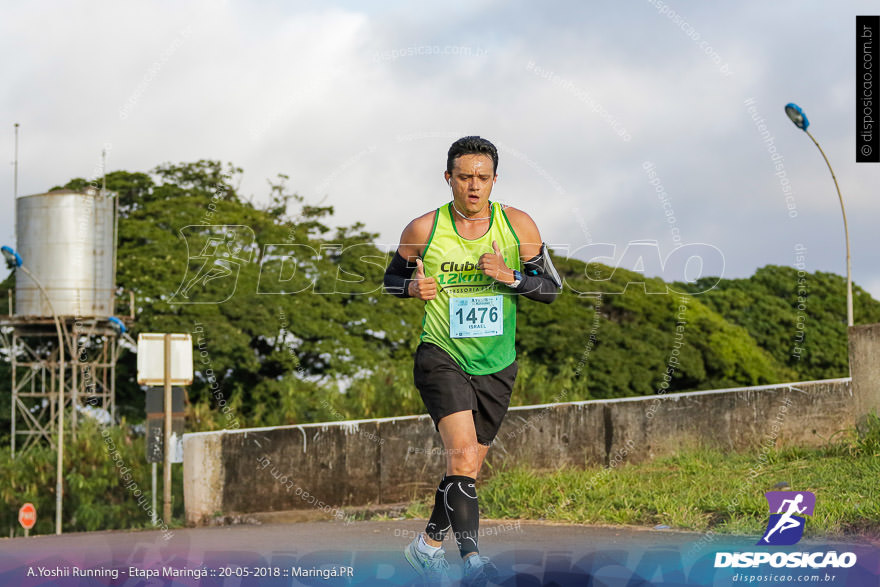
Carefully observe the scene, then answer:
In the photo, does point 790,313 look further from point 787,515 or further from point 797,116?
point 787,515

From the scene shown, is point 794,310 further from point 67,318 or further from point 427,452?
point 427,452

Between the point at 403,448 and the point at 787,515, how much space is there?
5181 millimetres

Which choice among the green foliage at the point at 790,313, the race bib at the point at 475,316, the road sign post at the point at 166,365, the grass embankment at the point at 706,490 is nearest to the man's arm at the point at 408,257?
the race bib at the point at 475,316

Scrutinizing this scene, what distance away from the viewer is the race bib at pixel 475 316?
5266 mm

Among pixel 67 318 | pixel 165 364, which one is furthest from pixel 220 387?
pixel 165 364

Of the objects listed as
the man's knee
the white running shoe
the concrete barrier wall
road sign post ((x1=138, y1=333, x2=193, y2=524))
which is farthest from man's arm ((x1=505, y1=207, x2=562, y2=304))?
road sign post ((x1=138, y1=333, x2=193, y2=524))

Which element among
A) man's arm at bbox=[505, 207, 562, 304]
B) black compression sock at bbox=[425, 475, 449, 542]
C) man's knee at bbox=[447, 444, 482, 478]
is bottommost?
black compression sock at bbox=[425, 475, 449, 542]

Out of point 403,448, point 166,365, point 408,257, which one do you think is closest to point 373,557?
point 408,257

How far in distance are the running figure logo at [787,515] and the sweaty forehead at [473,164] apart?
9.51ft

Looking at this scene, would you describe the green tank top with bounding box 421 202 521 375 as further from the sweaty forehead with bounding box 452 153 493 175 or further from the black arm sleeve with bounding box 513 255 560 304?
the sweaty forehead with bounding box 452 153 493 175

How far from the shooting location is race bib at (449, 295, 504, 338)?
17.3 feet

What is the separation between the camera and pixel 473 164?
5.26m

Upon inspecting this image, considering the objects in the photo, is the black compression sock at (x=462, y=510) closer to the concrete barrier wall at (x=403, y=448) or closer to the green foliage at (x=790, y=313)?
the concrete barrier wall at (x=403, y=448)

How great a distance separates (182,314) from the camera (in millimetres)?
30203
